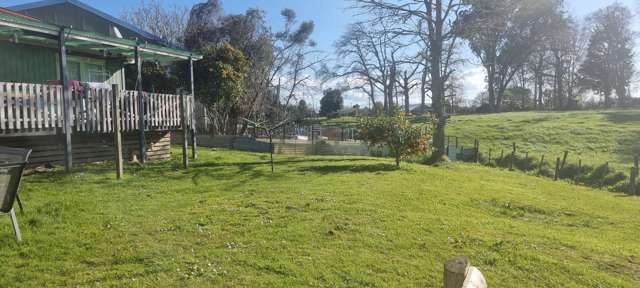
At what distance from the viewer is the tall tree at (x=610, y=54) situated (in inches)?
1746

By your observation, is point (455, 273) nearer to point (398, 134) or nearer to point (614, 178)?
point (398, 134)

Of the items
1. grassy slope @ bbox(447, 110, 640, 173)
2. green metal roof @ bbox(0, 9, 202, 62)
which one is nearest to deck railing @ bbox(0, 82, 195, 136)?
green metal roof @ bbox(0, 9, 202, 62)

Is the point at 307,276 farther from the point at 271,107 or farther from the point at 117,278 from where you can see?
the point at 271,107

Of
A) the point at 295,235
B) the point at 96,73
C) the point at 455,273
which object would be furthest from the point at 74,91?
the point at 455,273

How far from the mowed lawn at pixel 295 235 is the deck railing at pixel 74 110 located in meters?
0.99

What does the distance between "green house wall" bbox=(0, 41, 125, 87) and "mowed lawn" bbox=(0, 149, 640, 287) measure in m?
4.14

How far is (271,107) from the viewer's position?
29.7 meters

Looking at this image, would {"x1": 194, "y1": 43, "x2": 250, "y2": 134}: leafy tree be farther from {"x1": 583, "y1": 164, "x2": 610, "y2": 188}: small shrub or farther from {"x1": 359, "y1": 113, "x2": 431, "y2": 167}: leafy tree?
{"x1": 583, "y1": 164, "x2": 610, "y2": 188}: small shrub

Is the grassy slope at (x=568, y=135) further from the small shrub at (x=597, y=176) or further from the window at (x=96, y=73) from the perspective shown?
the window at (x=96, y=73)

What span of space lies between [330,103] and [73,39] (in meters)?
48.4

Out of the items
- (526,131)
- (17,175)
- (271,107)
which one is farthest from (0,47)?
(526,131)

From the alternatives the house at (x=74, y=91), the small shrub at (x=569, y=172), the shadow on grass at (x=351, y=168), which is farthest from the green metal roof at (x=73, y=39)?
the small shrub at (x=569, y=172)

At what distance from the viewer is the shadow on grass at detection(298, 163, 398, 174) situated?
1050 cm

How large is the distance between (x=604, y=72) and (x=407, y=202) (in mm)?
49829
